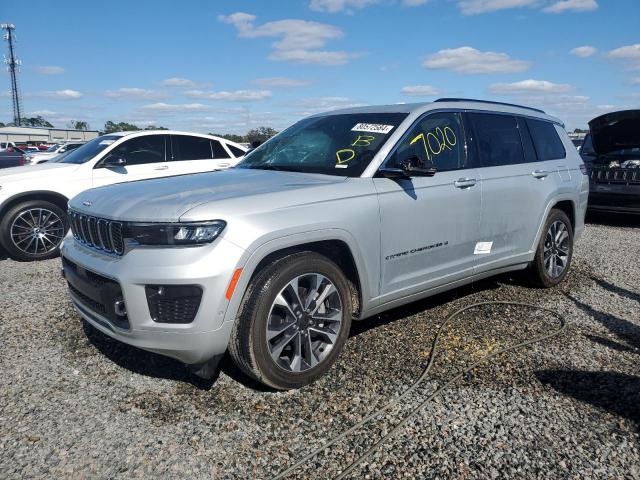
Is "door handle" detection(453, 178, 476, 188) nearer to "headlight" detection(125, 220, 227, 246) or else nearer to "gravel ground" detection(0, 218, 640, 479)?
"gravel ground" detection(0, 218, 640, 479)

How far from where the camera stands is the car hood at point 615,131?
832 cm

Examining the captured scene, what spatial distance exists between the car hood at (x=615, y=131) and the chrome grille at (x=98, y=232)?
8.00 m

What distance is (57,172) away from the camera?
7.02m

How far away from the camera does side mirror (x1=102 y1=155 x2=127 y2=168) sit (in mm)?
7387

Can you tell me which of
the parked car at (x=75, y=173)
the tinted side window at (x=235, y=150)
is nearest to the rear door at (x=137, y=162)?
the parked car at (x=75, y=173)

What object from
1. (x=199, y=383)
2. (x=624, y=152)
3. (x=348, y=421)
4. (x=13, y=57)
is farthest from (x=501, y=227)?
(x=13, y=57)

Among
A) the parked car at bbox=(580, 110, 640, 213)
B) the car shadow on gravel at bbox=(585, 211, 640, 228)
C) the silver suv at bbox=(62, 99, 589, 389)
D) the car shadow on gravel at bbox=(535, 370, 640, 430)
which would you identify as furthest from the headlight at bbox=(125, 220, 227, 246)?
the car shadow on gravel at bbox=(585, 211, 640, 228)

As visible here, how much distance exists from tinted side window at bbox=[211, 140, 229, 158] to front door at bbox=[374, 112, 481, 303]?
198 inches

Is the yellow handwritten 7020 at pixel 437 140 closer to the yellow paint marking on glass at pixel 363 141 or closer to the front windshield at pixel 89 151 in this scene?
the yellow paint marking on glass at pixel 363 141

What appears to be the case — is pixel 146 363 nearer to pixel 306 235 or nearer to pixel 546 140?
pixel 306 235

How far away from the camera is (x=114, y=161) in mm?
7562

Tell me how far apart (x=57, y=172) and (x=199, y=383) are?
16.2 feet

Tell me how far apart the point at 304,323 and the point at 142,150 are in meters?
5.58

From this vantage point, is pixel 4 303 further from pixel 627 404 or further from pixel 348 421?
pixel 627 404
